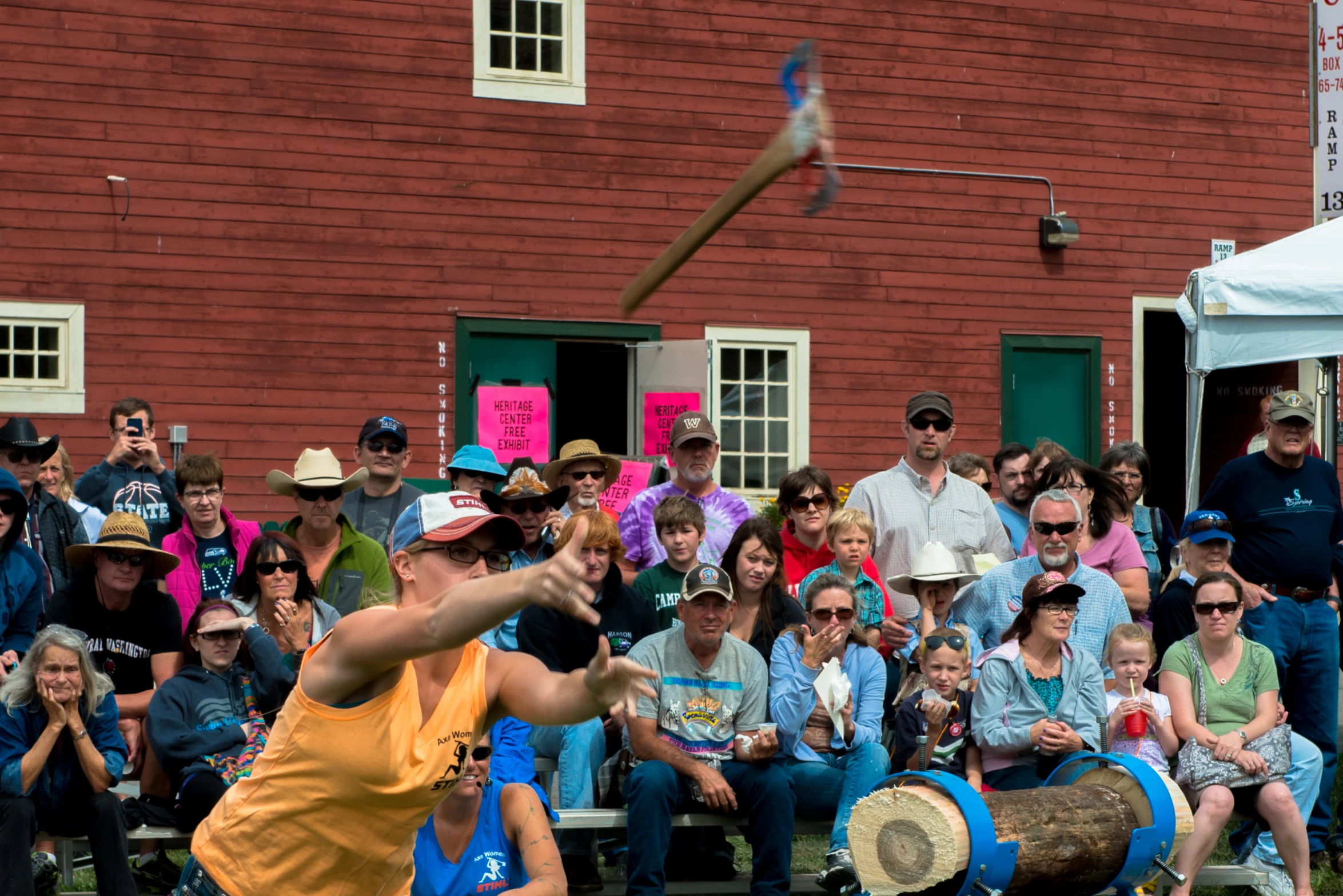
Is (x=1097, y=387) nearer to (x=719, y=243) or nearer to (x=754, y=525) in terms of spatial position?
(x=719, y=243)

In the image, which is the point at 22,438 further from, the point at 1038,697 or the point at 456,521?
the point at 456,521

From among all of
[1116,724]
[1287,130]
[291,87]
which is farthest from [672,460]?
[1287,130]

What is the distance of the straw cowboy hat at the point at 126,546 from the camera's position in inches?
256

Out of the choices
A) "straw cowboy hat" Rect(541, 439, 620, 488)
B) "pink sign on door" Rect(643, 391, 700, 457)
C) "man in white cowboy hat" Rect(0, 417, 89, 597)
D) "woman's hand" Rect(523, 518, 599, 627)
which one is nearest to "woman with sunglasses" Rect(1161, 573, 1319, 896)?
"straw cowboy hat" Rect(541, 439, 620, 488)

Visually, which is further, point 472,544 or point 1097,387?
point 1097,387

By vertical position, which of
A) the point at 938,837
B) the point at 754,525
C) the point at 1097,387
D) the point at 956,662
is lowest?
the point at 938,837

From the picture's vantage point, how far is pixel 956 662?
259 inches

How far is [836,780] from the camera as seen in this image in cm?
642

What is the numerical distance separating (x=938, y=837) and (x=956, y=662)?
1020mm

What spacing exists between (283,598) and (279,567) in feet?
0.44

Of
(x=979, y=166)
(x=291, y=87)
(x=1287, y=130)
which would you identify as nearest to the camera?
(x=291, y=87)

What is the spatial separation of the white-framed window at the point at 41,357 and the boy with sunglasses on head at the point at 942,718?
7.21 m

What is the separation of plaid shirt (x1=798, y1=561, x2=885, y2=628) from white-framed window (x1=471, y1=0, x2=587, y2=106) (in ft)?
21.4

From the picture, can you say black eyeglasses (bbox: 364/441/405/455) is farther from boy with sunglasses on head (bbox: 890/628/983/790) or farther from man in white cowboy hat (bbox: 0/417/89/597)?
boy with sunglasses on head (bbox: 890/628/983/790)
